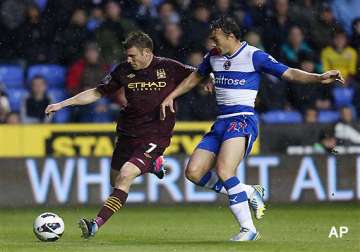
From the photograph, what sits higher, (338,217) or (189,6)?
(189,6)

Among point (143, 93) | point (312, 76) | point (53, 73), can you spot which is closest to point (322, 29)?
point (53, 73)

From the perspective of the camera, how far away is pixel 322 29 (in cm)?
1783

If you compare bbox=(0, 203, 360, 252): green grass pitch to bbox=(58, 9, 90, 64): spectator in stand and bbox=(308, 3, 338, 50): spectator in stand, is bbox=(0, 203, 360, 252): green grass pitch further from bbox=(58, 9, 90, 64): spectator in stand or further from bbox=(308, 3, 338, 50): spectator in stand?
bbox=(308, 3, 338, 50): spectator in stand

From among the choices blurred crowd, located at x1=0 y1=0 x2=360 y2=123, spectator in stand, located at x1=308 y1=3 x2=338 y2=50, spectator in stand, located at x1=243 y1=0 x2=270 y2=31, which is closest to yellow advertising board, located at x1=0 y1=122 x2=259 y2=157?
blurred crowd, located at x1=0 y1=0 x2=360 y2=123

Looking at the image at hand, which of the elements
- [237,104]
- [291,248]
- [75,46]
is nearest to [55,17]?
[75,46]

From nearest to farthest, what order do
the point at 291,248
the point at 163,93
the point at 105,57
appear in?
1. the point at 291,248
2. the point at 163,93
3. the point at 105,57

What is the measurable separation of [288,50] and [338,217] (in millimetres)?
4384

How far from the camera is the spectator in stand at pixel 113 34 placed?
54.9ft

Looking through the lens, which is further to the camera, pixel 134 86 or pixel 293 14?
pixel 293 14

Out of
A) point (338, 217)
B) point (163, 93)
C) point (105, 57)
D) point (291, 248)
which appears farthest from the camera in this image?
point (105, 57)

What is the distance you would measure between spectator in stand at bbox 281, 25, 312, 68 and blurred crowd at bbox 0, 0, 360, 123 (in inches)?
0.6

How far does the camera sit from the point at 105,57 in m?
16.7

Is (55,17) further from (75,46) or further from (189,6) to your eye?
(189,6)

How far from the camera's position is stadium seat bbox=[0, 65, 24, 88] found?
16.7 meters
